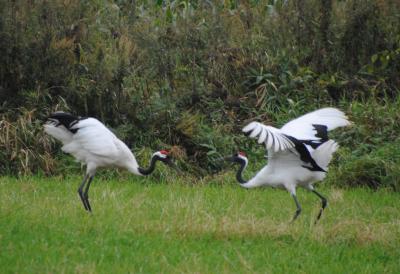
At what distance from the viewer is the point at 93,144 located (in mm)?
10414

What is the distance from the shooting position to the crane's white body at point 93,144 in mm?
10391

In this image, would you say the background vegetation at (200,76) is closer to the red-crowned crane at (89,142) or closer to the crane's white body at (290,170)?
the red-crowned crane at (89,142)

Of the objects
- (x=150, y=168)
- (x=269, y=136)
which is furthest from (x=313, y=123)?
(x=150, y=168)

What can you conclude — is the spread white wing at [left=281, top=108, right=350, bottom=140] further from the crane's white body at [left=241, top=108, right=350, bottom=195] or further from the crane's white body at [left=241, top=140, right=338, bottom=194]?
the crane's white body at [left=241, top=140, right=338, bottom=194]

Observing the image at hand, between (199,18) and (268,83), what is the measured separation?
2.14 meters

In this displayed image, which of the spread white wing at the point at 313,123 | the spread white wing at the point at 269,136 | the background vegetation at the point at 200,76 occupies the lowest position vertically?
the background vegetation at the point at 200,76

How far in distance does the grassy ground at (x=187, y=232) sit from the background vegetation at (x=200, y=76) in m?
1.63

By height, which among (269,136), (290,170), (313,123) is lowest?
(290,170)

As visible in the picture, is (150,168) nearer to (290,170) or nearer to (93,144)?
(93,144)

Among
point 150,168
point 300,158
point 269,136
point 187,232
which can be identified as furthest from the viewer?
point 150,168

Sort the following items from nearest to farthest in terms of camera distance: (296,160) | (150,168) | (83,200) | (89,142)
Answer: (83,200), (296,160), (89,142), (150,168)

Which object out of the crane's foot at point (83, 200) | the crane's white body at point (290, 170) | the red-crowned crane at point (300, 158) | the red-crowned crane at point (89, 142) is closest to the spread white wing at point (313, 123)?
the red-crowned crane at point (300, 158)

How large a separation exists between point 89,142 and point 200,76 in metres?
4.77

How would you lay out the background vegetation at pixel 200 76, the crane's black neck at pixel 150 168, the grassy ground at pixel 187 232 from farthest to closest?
the background vegetation at pixel 200 76 → the crane's black neck at pixel 150 168 → the grassy ground at pixel 187 232
